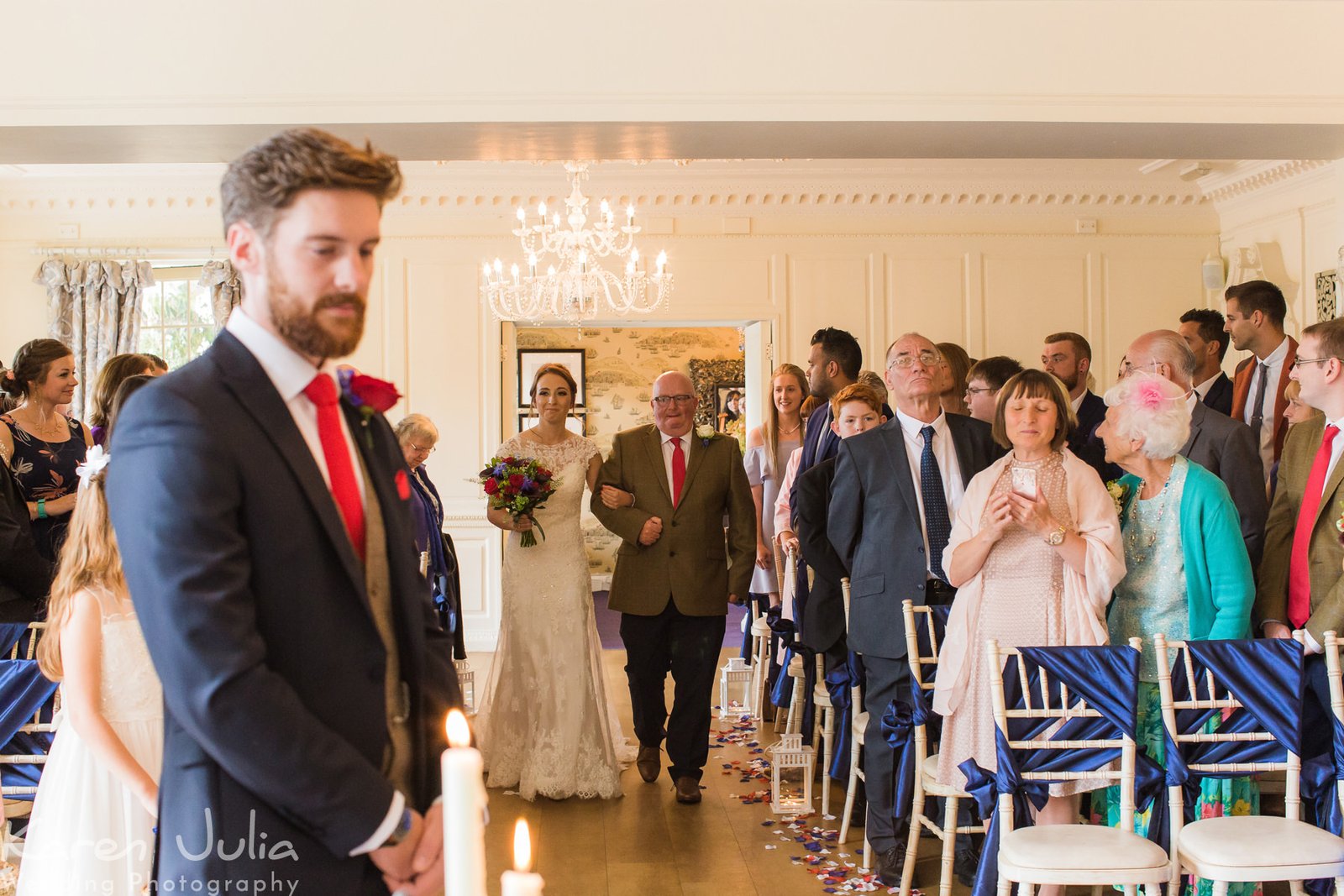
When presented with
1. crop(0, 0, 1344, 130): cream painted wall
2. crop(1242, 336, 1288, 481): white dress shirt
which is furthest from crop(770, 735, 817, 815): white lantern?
crop(0, 0, 1344, 130): cream painted wall

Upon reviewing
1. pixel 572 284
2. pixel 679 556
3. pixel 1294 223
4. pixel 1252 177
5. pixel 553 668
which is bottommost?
pixel 553 668

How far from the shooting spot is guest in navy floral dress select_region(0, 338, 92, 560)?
4633 millimetres

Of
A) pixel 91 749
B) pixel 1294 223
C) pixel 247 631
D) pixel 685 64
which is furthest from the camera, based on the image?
pixel 1294 223

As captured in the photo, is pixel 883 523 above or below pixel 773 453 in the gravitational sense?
below

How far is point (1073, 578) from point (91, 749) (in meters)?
2.62

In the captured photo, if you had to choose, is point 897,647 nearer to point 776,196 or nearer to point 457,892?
point 457,892

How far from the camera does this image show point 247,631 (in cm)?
135

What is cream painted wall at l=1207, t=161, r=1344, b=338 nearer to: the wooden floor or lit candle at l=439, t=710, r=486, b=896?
the wooden floor

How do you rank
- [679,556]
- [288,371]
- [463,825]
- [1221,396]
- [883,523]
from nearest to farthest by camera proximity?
[463,825], [288,371], [883,523], [679,556], [1221,396]

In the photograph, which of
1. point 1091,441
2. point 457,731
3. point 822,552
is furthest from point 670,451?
point 457,731

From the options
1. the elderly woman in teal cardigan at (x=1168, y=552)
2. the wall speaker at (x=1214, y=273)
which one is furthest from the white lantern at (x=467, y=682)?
the wall speaker at (x=1214, y=273)

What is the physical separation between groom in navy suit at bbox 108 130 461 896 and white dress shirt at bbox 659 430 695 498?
3.76 meters

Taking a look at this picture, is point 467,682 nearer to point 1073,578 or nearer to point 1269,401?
point 1073,578

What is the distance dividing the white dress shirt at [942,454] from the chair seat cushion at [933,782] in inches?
33.9
